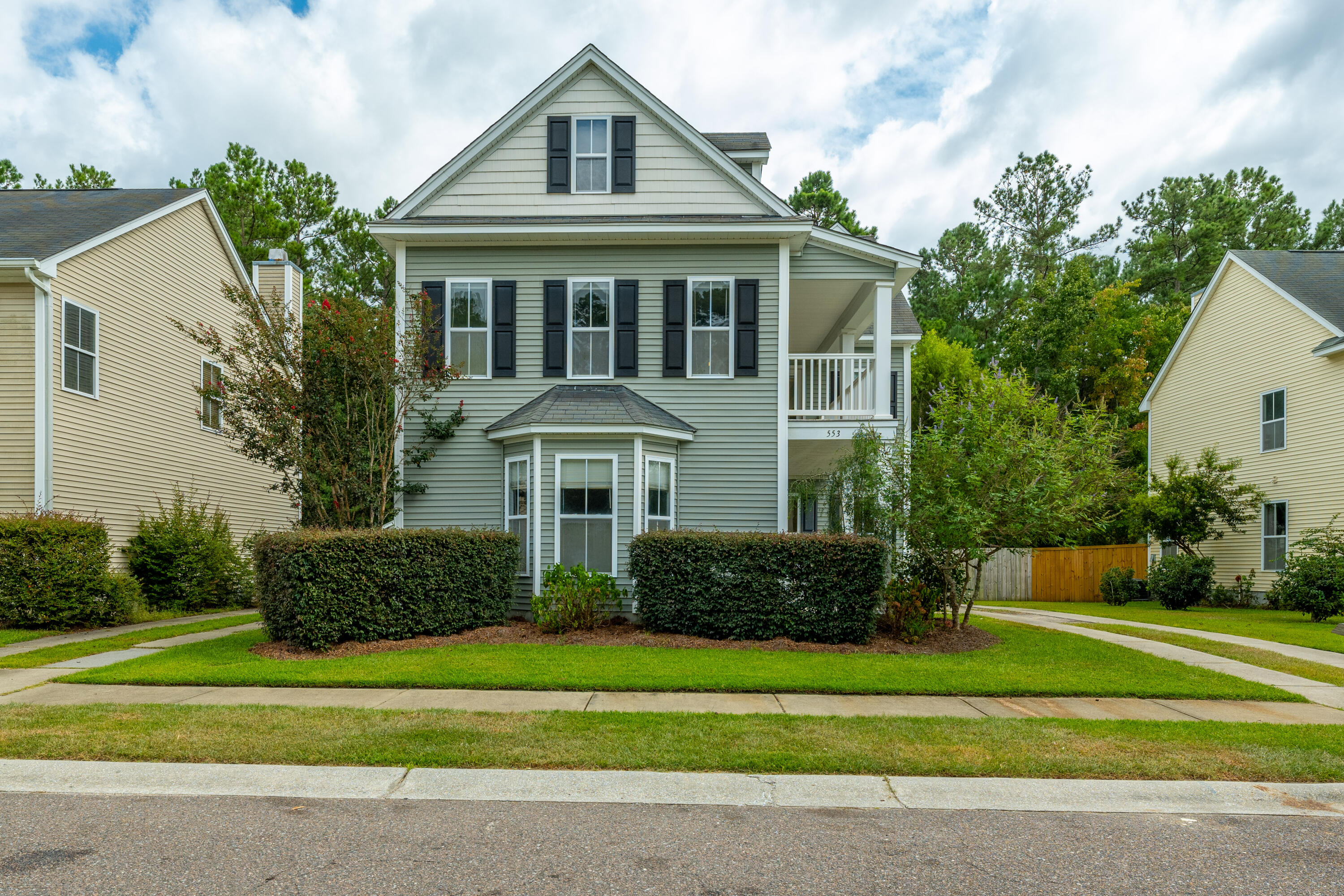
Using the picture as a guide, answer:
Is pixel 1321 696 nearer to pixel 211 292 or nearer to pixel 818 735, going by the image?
pixel 818 735

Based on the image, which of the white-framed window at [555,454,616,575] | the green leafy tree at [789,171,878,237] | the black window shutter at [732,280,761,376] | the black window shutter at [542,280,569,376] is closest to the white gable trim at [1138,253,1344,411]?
the black window shutter at [732,280,761,376]

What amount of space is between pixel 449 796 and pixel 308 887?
1.42 m

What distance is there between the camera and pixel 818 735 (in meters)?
6.56

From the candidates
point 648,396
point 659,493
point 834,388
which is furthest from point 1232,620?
point 648,396

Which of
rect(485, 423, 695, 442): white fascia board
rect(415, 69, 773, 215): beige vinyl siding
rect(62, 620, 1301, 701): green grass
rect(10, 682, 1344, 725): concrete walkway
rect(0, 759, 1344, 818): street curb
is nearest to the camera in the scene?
rect(0, 759, 1344, 818): street curb

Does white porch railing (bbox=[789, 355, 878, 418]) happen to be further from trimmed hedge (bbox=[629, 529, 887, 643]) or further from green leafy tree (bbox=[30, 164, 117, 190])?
green leafy tree (bbox=[30, 164, 117, 190])

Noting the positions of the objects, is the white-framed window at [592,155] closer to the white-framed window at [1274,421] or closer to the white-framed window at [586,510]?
the white-framed window at [586,510]

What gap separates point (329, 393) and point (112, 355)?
539 cm

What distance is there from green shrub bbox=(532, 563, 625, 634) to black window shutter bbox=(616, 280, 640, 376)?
3507 mm

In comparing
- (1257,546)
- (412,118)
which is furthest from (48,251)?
(1257,546)

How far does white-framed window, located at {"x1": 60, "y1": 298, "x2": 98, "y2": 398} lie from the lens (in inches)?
537

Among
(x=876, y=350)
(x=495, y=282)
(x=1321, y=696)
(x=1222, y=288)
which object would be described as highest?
(x=1222, y=288)

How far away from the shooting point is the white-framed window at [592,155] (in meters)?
14.3

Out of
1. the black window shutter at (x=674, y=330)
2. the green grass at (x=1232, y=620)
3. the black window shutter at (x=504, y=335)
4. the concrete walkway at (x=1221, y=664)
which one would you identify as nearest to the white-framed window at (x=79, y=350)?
the black window shutter at (x=504, y=335)
